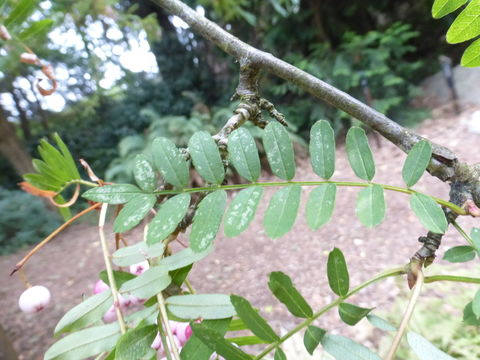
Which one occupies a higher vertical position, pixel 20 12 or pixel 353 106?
pixel 20 12

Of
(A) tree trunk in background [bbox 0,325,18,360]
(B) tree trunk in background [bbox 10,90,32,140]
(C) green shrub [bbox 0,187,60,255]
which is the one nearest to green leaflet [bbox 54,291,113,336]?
(A) tree trunk in background [bbox 0,325,18,360]

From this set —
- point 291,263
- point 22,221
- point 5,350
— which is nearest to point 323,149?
point 5,350

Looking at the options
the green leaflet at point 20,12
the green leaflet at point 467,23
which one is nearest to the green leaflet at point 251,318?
the green leaflet at point 467,23

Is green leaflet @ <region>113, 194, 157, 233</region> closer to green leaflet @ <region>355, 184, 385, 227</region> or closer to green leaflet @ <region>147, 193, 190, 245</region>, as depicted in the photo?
green leaflet @ <region>147, 193, 190, 245</region>

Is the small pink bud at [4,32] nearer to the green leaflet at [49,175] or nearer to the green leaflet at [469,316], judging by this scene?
the green leaflet at [49,175]

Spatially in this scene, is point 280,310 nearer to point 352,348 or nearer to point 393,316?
point 393,316

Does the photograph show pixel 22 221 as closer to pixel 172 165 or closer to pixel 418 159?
pixel 172 165
